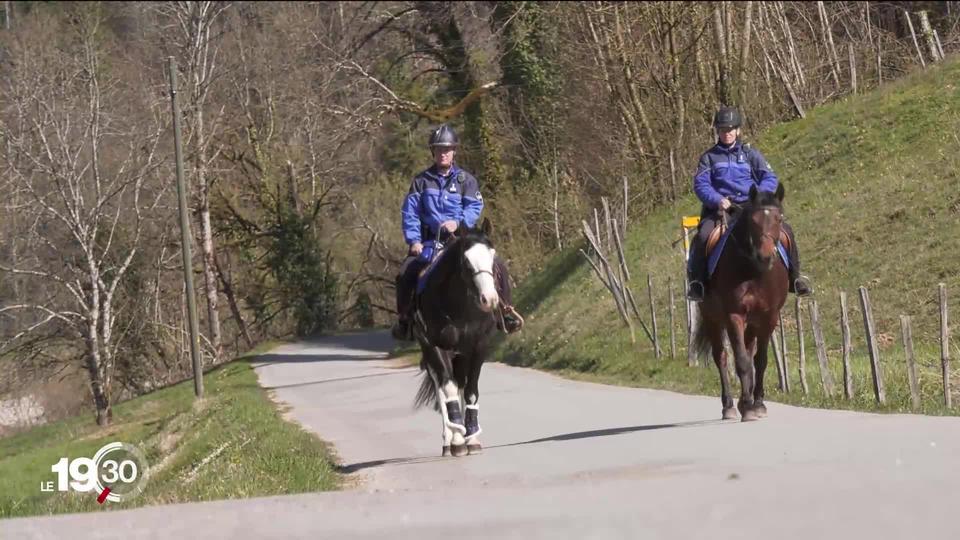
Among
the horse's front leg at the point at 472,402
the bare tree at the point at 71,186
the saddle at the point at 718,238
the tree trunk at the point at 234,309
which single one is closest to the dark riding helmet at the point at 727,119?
the saddle at the point at 718,238

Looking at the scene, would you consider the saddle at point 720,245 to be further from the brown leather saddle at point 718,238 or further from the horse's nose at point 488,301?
the horse's nose at point 488,301

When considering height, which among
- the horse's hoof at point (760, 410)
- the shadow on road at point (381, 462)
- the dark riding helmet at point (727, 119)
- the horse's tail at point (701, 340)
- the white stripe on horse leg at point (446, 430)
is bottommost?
the shadow on road at point (381, 462)

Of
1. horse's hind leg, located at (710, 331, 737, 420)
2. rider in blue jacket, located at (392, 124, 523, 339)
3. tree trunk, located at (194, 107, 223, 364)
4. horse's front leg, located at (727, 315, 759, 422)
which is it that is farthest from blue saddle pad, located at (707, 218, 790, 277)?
tree trunk, located at (194, 107, 223, 364)

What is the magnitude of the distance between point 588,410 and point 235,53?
44313 millimetres

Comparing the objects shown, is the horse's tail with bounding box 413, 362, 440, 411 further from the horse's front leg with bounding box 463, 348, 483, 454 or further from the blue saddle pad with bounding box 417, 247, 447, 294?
the blue saddle pad with bounding box 417, 247, 447, 294

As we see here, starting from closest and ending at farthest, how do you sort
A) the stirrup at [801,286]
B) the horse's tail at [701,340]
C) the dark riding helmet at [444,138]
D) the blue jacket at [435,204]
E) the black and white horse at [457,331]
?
the black and white horse at [457,331] < the dark riding helmet at [444,138] < the blue jacket at [435,204] < the stirrup at [801,286] < the horse's tail at [701,340]

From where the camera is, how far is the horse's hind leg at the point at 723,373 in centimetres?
1346

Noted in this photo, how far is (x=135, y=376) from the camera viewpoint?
48781 mm

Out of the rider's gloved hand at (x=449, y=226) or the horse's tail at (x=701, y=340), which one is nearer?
the rider's gloved hand at (x=449, y=226)

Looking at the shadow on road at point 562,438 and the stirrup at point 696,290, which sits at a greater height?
the stirrup at point 696,290

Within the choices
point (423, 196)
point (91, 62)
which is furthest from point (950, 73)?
point (91, 62)

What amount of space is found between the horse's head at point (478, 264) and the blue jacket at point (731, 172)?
3035mm

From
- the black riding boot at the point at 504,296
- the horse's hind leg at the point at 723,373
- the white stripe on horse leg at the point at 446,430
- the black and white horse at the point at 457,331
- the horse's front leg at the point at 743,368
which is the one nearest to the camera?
the black and white horse at the point at 457,331

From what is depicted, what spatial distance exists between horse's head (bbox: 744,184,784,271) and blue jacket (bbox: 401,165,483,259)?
245 cm
